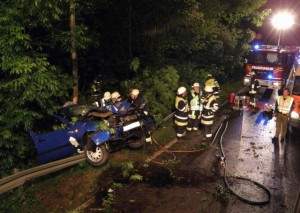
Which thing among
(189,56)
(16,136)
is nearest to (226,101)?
(189,56)

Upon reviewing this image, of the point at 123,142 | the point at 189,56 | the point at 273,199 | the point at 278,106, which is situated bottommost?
the point at 273,199

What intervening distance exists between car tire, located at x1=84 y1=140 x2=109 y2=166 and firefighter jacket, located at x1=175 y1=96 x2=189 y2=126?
2.80 metres

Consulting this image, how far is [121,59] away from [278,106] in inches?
261

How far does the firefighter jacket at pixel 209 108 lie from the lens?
9.27m

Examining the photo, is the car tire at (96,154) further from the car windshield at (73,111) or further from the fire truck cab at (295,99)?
the fire truck cab at (295,99)

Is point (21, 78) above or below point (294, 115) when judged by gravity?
above

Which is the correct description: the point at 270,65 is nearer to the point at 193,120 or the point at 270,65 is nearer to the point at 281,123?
the point at 281,123

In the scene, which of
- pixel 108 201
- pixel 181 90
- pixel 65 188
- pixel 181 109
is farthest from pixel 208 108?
pixel 65 188

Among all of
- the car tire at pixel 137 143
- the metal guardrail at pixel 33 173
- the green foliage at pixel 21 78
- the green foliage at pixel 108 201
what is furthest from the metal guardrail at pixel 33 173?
the car tire at pixel 137 143

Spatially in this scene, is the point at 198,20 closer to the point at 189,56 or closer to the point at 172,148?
the point at 189,56

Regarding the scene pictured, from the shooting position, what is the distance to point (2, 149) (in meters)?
7.40

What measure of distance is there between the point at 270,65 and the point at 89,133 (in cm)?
1219

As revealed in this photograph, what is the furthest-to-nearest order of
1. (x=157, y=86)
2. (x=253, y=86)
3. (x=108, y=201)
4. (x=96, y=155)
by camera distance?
(x=253, y=86)
(x=157, y=86)
(x=96, y=155)
(x=108, y=201)

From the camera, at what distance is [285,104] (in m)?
9.53
